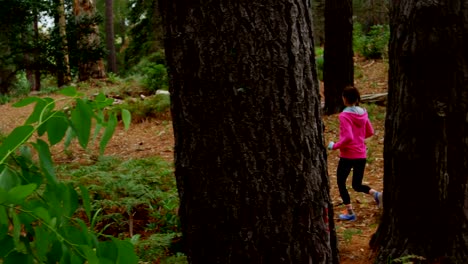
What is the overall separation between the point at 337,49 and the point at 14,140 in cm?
969

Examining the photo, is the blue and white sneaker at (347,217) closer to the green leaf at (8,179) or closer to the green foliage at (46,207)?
the green foliage at (46,207)

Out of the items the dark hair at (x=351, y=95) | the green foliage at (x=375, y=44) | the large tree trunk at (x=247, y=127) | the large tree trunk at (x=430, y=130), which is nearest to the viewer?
the large tree trunk at (x=247, y=127)

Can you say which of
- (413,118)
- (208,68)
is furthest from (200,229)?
(413,118)

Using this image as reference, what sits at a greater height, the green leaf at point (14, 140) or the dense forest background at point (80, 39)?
the dense forest background at point (80, 39)

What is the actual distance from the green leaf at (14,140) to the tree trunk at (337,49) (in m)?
9.60

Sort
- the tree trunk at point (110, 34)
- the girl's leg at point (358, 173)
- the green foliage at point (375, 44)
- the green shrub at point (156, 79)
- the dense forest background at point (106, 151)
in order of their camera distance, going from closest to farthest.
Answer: the dense forest background at point (106, 151)
the girl's leg at point (358, 173)
the green shrub at point (156, 79)
the green foliage at point (375, 44)
the tree trunk at point (110, 34)

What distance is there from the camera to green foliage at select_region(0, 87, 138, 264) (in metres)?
0.96

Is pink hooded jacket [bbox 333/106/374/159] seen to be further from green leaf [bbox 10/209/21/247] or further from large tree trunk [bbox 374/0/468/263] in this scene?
green leaf [bbox 10/209/21/247]

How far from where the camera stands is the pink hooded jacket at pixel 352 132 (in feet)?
18.2

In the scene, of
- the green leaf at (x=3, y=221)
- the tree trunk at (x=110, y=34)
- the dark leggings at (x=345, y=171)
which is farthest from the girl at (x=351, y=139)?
the tree trunk at (x=110, y=34)

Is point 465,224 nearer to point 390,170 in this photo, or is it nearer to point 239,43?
point 390,170

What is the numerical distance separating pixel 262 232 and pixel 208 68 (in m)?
0.63

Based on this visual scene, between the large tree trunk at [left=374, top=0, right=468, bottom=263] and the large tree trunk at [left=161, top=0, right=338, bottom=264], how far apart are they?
2008 millimetres

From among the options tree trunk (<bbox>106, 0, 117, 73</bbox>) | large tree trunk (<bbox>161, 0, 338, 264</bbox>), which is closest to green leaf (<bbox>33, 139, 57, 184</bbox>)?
large tree trunk (<bbox>161, 0, 338, 264</bbox>)
